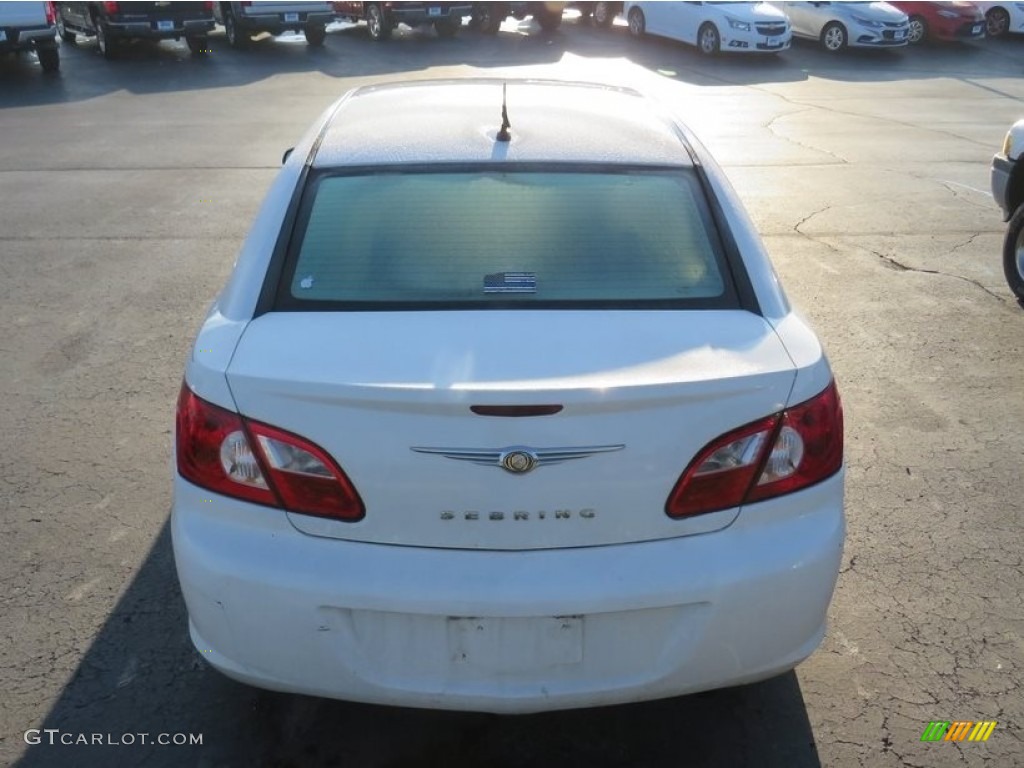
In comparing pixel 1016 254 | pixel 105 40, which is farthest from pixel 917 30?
pixel 1016 254

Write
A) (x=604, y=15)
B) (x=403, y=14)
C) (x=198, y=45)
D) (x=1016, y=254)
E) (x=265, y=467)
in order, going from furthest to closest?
(x=604, y=15), (x=403, y=14), (x=198, y=45), (x=1016, y=254), (x=265, y=467)

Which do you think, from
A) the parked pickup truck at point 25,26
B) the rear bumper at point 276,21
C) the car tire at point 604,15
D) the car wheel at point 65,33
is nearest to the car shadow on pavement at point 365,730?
the parked pickup truck at point 25,26

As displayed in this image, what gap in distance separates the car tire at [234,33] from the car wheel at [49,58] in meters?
3.98

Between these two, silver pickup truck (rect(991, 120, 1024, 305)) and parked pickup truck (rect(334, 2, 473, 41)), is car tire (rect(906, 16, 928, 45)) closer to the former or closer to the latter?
parked pickup truck (rect(334, 2, 473, 41))

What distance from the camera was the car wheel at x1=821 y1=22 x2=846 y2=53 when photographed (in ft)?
73.5

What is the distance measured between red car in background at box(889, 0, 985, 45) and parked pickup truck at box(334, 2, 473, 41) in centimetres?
962

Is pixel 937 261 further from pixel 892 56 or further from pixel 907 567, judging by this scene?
pixel 892 56

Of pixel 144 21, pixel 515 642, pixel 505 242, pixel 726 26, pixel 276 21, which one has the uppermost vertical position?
pixel 505 242

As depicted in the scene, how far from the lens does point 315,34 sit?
73.4ft

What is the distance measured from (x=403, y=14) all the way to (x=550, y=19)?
157 inches

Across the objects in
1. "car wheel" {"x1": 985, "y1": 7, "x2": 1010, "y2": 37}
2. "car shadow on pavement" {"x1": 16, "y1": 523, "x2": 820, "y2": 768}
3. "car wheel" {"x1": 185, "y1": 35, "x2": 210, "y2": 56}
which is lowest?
"car wheel" {"x1": 985, "y1": 7, "x2": 1010, "y2": 37}

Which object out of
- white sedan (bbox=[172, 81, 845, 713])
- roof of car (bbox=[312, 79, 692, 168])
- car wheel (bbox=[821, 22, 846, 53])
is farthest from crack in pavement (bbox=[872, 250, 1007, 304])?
car wheel (bbox=[821, 22, 846, 53])

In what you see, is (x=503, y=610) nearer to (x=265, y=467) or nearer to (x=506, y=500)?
(x=506, y=500)

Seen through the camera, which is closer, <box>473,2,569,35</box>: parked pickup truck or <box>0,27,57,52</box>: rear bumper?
<box>0,27,57,52</box>: rear bumper
